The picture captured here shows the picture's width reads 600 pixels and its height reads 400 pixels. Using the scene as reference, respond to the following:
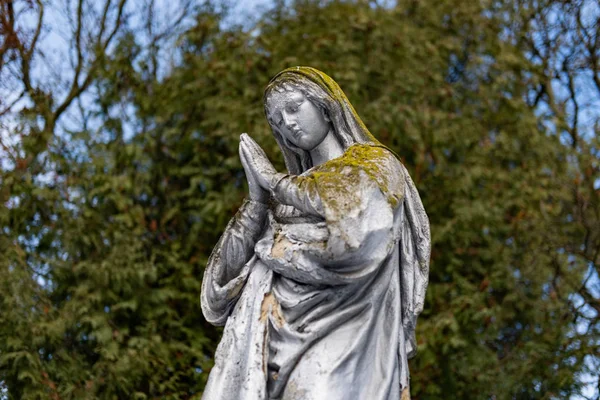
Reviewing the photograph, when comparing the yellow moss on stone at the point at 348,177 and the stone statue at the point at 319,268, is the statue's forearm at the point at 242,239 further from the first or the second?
the yellow moss on stone at the point at 348,177

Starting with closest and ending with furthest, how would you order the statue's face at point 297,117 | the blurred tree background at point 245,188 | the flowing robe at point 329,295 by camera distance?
the flowing robe at point 329,295 < the statue's face at point 297,117 < the blurred tree background at point 245,188

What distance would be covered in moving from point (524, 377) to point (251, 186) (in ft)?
20.0

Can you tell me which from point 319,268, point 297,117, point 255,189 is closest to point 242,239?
point 255,189

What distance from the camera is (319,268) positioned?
5.19 metres

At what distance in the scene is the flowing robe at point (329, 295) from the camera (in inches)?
200

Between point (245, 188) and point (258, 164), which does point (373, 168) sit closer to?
point (258, 164)

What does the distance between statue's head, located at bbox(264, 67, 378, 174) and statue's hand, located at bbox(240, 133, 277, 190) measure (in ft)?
0.60

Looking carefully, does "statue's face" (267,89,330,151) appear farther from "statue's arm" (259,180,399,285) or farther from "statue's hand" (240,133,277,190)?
"statue's arm" (259,180,399,285)

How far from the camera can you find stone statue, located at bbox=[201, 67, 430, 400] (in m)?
5.10

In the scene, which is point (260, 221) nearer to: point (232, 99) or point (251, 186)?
point (251, 186)

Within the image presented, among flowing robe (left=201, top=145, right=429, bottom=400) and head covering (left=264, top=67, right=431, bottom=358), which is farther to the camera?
head covering (left=264, top=67, right=431, bottom=358)

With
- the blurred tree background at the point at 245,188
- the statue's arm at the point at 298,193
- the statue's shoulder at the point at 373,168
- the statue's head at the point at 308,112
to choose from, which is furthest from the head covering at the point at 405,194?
the blurred tree background at the point at 245,188

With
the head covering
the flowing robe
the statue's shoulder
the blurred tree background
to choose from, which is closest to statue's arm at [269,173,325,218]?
the flowing robe

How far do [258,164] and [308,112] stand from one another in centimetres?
39
